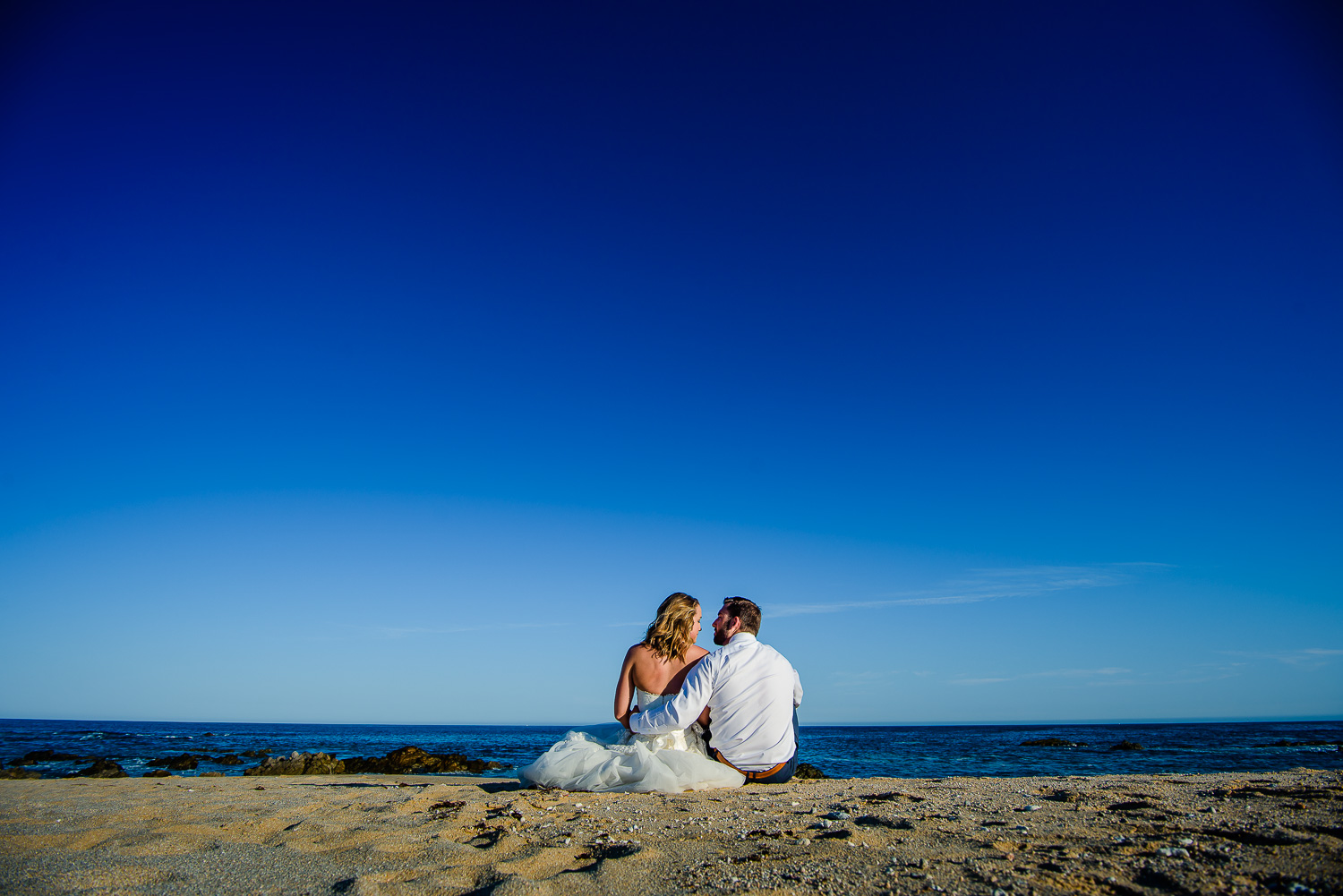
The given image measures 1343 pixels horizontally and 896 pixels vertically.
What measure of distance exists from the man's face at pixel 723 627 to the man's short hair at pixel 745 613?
0.14ft

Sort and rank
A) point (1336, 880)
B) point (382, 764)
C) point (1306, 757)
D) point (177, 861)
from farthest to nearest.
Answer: point (1306, 757), point (382, 764), point (177, 861), point (1336, 880)

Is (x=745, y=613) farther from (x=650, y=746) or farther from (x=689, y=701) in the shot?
(x=650, y=746)

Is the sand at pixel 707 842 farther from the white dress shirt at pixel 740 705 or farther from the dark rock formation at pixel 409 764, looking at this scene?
the dark rock formation at pixel 409 764

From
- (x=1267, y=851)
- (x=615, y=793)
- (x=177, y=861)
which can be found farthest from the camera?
(x=615, y=793)

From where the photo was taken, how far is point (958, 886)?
268 centimetres

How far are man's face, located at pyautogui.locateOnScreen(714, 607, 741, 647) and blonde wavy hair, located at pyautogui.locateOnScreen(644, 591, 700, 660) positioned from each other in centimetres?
25

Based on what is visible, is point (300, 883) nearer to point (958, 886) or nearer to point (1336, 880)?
point (958, 886)

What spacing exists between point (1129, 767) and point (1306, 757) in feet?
24.7

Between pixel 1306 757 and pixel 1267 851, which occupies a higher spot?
pixel 1267 851

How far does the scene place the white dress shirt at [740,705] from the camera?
568 cm

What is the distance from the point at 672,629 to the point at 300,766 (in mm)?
10990

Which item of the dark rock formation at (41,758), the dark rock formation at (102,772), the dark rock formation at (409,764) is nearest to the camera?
the dark rock formation at (409,764)

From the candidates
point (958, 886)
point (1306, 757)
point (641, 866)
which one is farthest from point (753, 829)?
point (1306, 757)

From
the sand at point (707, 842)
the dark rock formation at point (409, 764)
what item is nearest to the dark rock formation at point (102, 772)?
the dark rock formation at point (409, 764)
